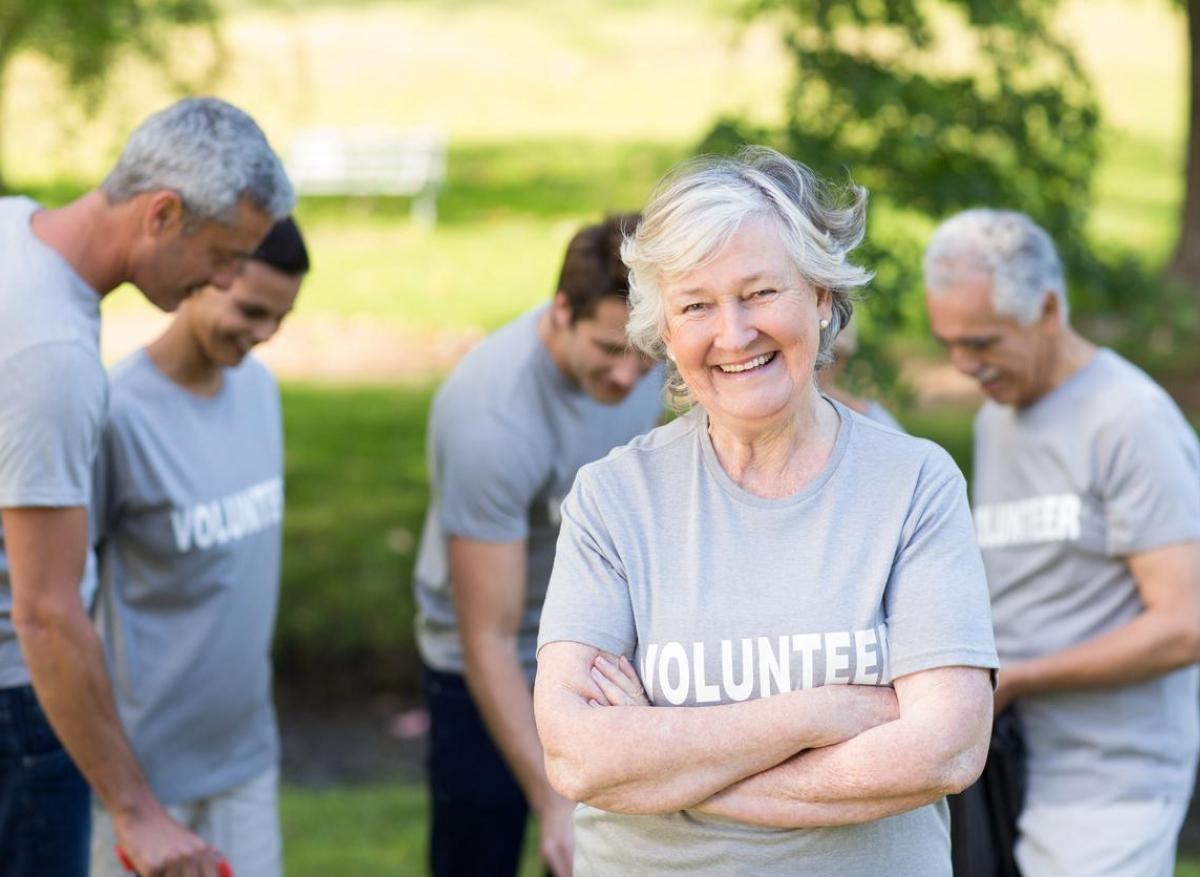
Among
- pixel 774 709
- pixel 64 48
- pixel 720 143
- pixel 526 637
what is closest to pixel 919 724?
pixel 774 709

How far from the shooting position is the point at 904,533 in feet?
7.47

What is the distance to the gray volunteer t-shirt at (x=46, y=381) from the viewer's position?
2744 mm

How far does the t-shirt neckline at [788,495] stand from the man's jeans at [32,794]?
1.49 meters

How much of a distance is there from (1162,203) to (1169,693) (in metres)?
14.7

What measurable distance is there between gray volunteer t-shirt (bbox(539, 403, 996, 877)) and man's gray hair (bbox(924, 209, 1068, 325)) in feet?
3.64

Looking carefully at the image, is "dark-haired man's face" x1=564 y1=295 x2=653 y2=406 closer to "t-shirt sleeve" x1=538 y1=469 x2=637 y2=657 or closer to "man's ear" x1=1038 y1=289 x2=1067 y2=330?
"man's ear" x1=1038 y1=289 x2=1067 y2=330

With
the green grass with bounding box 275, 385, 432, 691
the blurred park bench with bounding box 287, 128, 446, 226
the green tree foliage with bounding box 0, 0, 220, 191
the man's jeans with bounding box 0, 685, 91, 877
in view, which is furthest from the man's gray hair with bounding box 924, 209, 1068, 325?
the blurred park bench with bounding box 287, 128, 446, 226

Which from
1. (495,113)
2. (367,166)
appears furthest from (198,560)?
(495,113)

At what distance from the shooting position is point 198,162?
2988 mm

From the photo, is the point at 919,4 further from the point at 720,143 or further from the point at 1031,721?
the point at 1031,721

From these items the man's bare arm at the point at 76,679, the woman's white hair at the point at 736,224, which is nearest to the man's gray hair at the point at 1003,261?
the woman's white hair at the point at 736,224

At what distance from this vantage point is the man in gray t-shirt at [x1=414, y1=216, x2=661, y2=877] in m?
3.45

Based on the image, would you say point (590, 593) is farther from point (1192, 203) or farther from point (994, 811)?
point (1192, 203)

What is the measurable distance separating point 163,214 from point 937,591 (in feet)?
5.31
